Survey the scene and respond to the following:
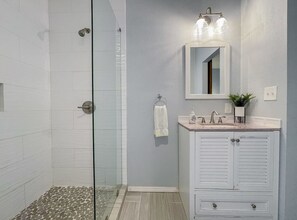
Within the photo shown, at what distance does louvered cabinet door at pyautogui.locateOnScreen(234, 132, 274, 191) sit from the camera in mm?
1413

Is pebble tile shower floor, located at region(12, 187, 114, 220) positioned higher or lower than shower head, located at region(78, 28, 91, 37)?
lower

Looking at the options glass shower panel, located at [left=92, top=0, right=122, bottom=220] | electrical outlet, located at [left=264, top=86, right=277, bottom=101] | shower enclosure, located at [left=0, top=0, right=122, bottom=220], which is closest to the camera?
glass shower panel, located at [left=92, top=0, right=122, bottom=220]

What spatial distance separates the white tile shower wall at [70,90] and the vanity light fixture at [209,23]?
1.23m

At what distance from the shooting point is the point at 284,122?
1.37 metres

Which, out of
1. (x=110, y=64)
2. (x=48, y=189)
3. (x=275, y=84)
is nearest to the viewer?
(x=275, y=84)

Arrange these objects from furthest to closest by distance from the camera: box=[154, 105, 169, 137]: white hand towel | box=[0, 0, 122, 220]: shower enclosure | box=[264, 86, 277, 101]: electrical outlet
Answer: box=[154, 105, 169, 137]: white hand towel < box=[264, 86, 277, 101]: electrical outlet < box=[0, 0, 122, 220]: shower enclosure

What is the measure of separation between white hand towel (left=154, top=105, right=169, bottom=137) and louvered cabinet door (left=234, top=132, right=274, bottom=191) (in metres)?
0.77

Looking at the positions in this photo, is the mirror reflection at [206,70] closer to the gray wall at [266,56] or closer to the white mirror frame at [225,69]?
the white mirror frame at [225,69]

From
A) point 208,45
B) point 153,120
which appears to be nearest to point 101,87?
point 153,120

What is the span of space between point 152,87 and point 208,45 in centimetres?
79

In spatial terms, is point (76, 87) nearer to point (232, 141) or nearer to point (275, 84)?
point (232, 141)

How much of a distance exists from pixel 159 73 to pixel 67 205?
1650 mm

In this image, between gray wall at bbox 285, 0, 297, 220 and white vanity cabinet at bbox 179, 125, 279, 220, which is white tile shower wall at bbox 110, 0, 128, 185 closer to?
white vanity cabinet at bbox 179, 125, 279, 220

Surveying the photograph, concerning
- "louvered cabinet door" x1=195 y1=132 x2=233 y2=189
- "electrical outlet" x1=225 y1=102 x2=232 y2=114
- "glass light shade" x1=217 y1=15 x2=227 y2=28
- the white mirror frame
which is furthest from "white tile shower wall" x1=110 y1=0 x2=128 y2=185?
"electrical outlet" x1=225 y1=102 x2=232 y2=114
